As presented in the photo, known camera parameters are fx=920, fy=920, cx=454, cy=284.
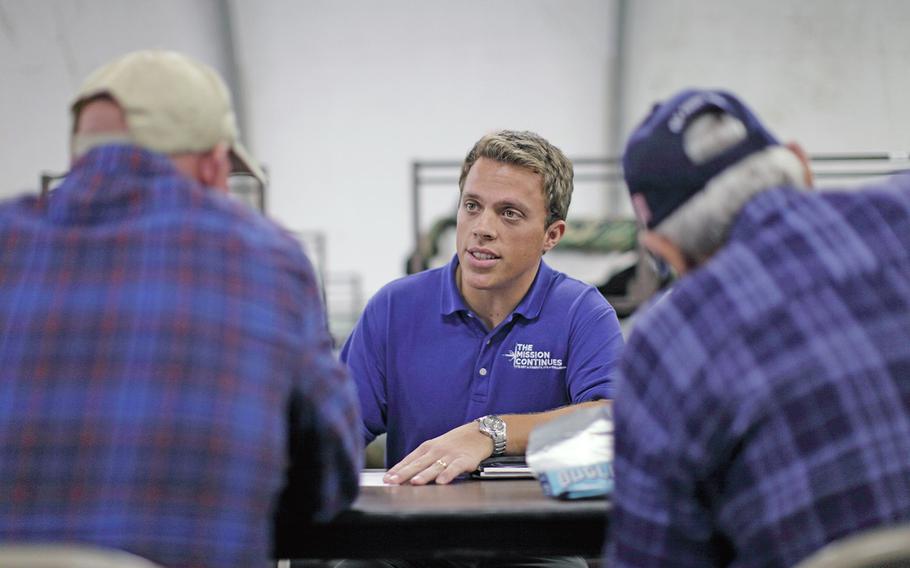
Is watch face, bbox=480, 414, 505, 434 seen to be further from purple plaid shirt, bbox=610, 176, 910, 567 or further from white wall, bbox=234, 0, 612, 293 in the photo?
white wall, bbox=234, 0, 612, 293

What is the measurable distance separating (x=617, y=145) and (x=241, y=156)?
6.46 metres

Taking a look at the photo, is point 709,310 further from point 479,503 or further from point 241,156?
point 241,156

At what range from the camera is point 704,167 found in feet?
3.35

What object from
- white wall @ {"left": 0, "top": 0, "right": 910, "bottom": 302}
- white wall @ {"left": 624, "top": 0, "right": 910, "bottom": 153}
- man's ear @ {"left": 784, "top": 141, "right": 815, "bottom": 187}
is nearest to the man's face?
man's ear @ {"left": 784, "top": 141, "right": 815, "bottom": 187}

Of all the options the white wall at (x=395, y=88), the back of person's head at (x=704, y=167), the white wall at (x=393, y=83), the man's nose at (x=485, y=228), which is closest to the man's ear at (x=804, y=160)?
the back of person's head at (x=704, y=167)

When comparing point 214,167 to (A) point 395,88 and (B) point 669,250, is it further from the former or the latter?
(A) point 395,88

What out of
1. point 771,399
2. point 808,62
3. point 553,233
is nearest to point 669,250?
point 771,399

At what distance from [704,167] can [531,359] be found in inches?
37.1

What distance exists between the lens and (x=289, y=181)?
7.70 metres

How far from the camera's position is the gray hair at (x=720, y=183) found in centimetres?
101

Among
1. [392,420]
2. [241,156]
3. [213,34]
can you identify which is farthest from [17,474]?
[213,34]

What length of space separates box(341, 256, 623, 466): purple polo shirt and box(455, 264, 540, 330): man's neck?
0.02 m

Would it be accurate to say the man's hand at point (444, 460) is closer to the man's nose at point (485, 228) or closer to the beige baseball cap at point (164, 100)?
the man's nose at point (485, 228)

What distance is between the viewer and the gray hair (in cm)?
101
